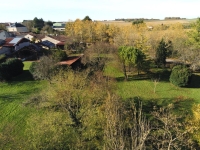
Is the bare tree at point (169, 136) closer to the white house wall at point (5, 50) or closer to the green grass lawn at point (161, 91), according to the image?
the green grass lawn at point (161, 91)

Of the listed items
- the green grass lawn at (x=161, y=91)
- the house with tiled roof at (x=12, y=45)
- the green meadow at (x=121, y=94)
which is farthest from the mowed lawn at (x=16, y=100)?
the house with tiled roof at (x=12, y=45)

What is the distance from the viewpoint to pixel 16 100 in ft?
87.7

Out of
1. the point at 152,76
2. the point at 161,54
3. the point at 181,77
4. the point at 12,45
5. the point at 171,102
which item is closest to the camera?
the point at 171,102

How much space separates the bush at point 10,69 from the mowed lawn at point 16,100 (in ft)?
3.27

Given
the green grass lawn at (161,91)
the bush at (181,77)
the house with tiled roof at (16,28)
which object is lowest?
the green grass lawn at (161,91)

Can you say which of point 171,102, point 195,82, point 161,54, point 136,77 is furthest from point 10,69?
point 195,82

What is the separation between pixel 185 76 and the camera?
30734mm

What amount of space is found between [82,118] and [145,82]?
18.9 metres

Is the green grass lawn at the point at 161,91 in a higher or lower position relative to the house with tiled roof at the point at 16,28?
lower

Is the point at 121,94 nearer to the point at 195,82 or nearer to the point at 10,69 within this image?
the point at 195,82

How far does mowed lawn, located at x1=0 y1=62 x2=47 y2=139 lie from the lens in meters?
21.0

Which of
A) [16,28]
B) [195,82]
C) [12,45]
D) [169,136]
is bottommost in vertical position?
[195,82]

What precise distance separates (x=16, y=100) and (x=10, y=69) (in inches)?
369

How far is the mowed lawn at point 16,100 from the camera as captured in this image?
21.0 m
